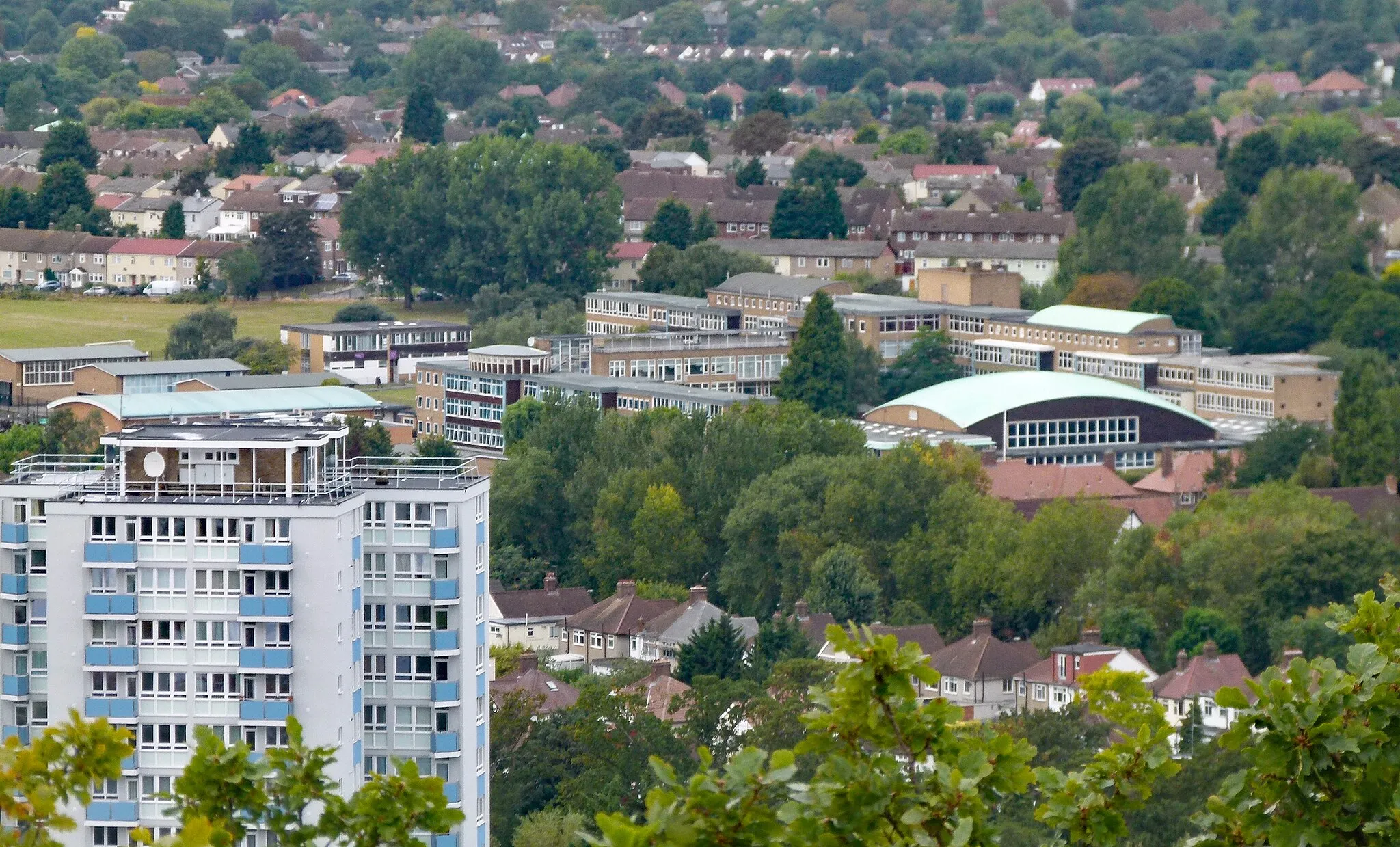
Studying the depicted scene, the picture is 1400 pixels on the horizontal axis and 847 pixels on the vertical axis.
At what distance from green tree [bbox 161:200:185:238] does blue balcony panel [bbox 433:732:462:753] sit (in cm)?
5402

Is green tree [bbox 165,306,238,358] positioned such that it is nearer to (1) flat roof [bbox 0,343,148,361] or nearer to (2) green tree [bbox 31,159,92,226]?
(1) flat roof [bbox 0,343,148,361]

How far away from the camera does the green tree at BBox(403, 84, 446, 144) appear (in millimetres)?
96750

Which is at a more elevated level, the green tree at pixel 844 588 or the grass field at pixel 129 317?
the grass field at pixel 129 317

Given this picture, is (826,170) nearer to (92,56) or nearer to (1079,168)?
(1079,168)

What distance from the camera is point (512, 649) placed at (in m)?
35.8

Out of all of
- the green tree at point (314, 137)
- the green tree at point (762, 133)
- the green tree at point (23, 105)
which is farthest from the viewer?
the green tree at point (23, 105)

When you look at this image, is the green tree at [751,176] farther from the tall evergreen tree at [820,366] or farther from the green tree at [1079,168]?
the tall evergreen tree at [820,366]

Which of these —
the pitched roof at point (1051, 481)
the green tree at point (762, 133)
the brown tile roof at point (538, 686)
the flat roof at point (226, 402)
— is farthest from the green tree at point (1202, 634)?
the green tree at point (762, 133)

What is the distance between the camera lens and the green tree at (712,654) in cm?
3488

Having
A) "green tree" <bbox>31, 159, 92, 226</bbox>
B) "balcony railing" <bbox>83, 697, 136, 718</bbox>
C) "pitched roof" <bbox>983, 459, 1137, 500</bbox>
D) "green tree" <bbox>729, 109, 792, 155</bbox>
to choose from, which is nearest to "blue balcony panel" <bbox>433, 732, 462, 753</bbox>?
"balcony railing" <bbox>83, 697, 136, 718</bbox>

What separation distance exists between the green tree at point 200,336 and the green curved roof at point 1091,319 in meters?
16.2

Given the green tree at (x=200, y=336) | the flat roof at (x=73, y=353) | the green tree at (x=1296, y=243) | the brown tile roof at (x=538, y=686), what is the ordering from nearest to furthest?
1. the brown tile roof at (x=538, y=686)
2. the flat roof at (x=73, y=353)
3. the green tree at (x=200, y=336)
4. the green tree at (x=1296, y=243)

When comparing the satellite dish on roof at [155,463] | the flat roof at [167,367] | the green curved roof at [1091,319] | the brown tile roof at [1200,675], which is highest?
the satellite dish on roof at [155,463]

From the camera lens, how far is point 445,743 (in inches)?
926
